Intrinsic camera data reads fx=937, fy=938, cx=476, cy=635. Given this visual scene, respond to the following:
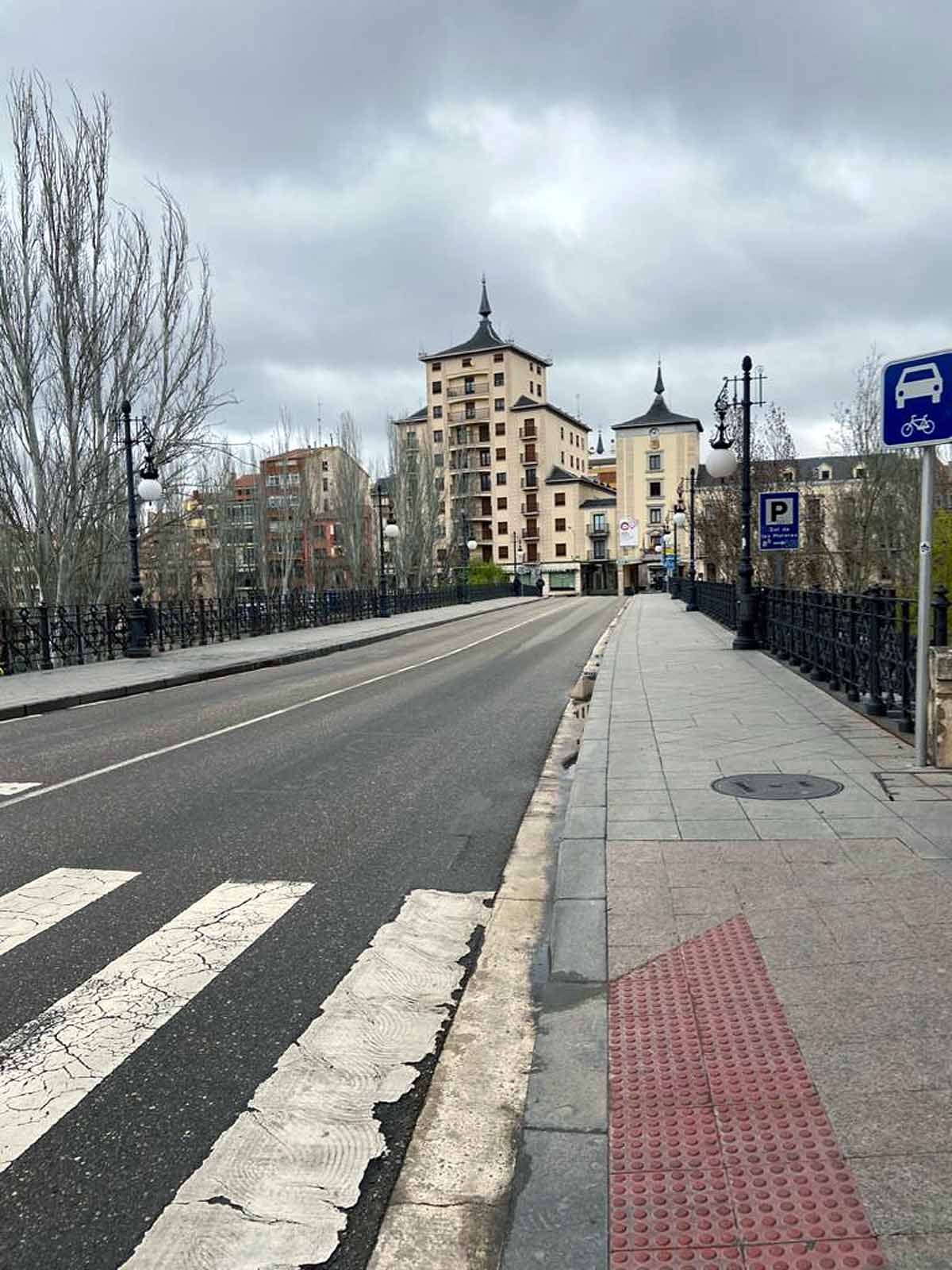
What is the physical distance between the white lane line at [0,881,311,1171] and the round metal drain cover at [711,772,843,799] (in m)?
3.20

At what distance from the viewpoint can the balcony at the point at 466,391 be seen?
10144 cm

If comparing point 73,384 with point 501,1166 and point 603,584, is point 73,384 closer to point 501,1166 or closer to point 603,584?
point 501,1166

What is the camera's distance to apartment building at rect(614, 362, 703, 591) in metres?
96.2

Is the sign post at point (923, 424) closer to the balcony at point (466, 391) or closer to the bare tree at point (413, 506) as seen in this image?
the bare tree at point (413, 506)

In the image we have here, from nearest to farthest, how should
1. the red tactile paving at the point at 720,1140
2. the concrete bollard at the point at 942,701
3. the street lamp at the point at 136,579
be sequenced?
the red tactile paving at the point at 720,1140, the concrete bollard at the point at 942,701, the street lamp at the point at 136,579

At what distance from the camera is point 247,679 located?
17719 millimetres

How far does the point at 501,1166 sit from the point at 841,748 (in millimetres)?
6226

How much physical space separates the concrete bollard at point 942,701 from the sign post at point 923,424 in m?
0.06

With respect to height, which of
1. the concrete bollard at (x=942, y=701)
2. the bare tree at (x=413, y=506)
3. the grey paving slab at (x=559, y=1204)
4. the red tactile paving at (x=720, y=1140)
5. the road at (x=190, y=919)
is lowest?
the road at (x=190, y=919)

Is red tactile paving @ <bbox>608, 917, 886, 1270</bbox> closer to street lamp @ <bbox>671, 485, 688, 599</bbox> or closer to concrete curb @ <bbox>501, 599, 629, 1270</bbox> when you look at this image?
concrete curb @ <bbox>501, 599, 629, 1270</bbox>

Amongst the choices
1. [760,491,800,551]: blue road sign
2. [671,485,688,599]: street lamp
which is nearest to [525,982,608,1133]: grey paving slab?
[760,491,800,551]: blue road sign

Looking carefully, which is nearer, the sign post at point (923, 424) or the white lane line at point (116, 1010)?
the white lane line at point (116, 1010)

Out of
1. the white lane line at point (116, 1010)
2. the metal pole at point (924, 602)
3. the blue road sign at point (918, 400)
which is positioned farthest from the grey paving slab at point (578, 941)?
the blue road sign at point (918, 400)

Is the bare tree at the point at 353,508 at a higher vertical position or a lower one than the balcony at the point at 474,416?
lower
